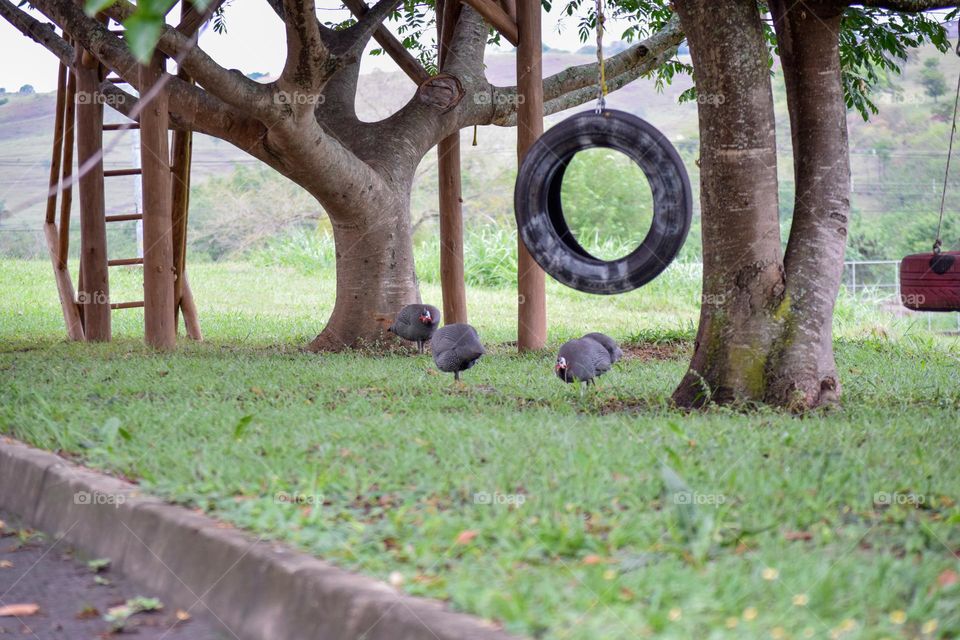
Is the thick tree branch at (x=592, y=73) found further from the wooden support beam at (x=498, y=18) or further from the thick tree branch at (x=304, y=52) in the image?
the thick tree branch at (x=304, y=52)

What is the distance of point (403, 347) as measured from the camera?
10.7 meters

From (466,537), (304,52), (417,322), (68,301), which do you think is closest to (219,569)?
(466,537)

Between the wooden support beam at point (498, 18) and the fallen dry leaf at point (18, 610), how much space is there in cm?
711

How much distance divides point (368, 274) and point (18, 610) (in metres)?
7.06

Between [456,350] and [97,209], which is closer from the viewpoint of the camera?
[456,350]

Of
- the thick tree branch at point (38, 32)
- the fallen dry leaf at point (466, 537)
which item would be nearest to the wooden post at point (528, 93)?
the thick tree branch at point (38, 32)

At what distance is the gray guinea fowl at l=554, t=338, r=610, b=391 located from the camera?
24.0 ft

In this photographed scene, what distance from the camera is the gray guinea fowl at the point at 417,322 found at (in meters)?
9.87

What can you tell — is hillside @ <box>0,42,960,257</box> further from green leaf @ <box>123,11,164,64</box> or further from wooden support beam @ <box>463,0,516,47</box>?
green leaf @ <box>123,11,164,64</box>

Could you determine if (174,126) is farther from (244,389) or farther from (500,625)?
(500,625)

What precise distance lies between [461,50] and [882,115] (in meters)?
46.3

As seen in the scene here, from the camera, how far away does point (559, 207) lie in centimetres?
754

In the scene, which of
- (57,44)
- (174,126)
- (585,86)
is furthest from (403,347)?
(57,44)

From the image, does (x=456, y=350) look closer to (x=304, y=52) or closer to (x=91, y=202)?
(x=304, y=52)
